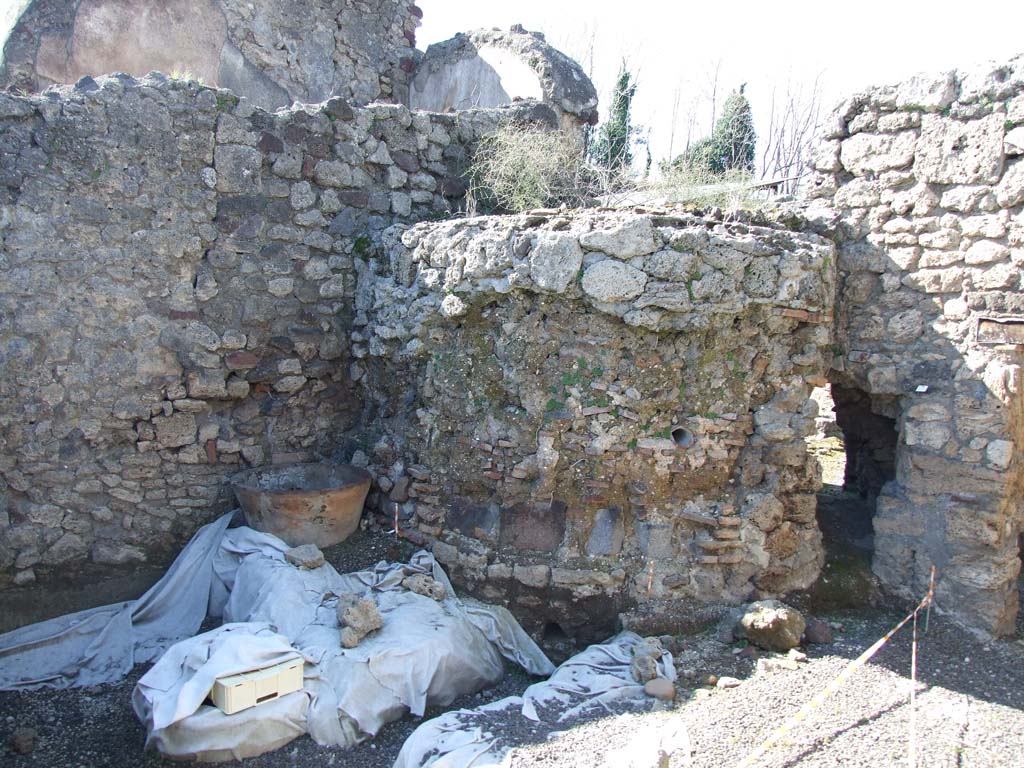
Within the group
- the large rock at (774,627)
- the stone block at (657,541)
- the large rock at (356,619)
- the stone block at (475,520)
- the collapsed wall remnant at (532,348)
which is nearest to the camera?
the large rock at (356,619)

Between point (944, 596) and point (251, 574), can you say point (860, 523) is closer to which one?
point (944, 596)

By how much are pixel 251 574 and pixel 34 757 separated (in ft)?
4.28

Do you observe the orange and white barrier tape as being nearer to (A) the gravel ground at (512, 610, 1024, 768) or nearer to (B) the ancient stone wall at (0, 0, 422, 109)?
(A) the gravel ground at (512, 610, 1024, 768)

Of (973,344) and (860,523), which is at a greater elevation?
(973,344)

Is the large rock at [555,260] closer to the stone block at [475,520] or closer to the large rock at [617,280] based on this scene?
the large rock at [617,280]

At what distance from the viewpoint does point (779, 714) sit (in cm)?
357

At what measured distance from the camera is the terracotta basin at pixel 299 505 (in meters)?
4.93

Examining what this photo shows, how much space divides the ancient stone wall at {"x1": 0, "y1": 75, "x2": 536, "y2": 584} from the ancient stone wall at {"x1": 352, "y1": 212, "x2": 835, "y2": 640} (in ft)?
3.90

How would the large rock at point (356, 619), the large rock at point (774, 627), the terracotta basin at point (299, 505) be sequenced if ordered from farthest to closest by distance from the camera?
the terracotta basin at point (299, 505) → the large rock at point (774, 627) → the large rock at point (356, 619)

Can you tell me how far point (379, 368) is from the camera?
17.9 ft

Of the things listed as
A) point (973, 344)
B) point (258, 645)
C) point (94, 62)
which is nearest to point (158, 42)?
point (94, 62)

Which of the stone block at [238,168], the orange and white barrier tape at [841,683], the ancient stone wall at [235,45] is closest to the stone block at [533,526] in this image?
the orange and white barrier tape at [841,683]

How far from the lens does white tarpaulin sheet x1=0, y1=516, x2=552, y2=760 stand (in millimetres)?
3641

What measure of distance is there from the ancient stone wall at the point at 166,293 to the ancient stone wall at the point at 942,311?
2.96 m
